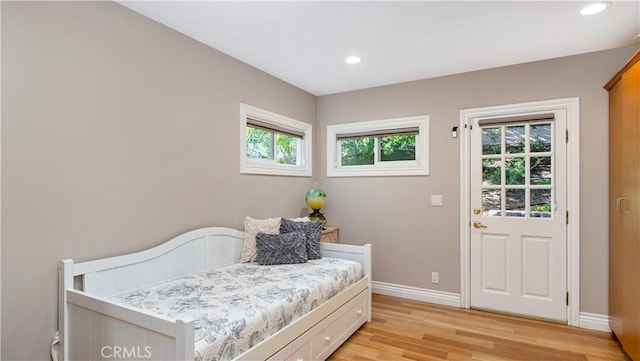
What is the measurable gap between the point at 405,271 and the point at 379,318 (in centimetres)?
76

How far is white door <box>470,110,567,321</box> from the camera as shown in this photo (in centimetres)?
304

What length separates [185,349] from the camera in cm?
132

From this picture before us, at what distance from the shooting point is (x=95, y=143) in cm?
206

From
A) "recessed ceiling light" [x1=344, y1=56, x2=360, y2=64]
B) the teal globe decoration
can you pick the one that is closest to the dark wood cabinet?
"recessed ceiling light" [x1=344, y1=56, x2=360, y2=64]

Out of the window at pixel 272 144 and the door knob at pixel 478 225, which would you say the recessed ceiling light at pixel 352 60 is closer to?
the window at pixel 272 144

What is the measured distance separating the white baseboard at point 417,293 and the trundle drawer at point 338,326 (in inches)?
34.7

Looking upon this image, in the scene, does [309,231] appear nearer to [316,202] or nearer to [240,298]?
[316,202]

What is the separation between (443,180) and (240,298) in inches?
98.1

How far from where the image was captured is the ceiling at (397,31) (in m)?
2.22

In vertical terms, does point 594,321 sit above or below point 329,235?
below

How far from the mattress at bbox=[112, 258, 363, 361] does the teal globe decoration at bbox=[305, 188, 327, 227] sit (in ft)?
3.56

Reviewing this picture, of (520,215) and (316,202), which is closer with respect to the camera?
(520,215)

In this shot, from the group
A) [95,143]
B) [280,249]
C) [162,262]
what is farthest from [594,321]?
[95,143]

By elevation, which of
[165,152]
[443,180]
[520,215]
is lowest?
[520,215]
